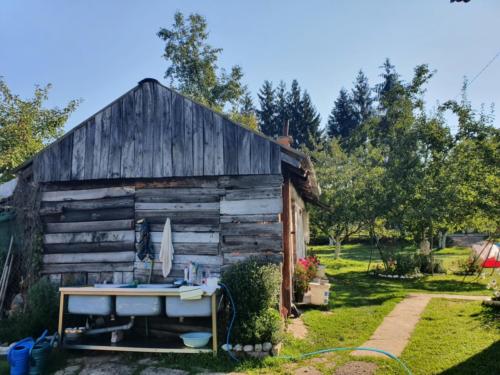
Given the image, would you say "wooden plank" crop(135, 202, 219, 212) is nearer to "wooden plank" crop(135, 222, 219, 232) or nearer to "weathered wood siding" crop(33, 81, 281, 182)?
"wooden plank" crop(135, 222, 219, 232)

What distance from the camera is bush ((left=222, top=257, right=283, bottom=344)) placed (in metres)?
6.02

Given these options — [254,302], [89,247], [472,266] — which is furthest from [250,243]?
[472,266]

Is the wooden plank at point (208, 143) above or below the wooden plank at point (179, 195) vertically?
above

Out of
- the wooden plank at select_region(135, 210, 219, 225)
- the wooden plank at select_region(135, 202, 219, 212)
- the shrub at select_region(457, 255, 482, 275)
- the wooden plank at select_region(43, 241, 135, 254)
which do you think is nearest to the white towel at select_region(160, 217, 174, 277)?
the wooden plank at select_region(135, 210, 219, 225)

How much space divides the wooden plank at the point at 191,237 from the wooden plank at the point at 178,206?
1.55ft

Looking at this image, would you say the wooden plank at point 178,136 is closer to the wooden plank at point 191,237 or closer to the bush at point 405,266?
the wooden plank at point 191,237

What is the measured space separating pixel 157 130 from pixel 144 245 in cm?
228

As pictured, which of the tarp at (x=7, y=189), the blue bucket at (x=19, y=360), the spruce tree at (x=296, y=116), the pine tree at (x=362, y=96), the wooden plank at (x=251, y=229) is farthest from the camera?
the pine tree at (x=362, y=96)

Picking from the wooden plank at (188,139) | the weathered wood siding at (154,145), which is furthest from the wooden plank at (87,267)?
the wooden plank at (188,139)

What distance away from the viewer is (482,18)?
5934mm

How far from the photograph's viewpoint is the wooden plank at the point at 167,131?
7312 millimetres

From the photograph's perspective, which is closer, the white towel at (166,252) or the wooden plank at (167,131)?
the white towel at (166,252)

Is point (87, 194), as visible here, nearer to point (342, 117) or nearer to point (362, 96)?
point (342, 117)

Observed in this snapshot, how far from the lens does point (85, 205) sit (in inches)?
305
